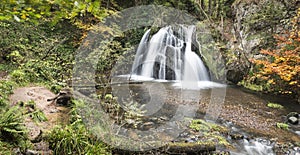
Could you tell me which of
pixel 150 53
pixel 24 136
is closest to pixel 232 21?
pixel 150 53

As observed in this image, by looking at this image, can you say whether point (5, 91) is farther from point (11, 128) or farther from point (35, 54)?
point (35, 54)

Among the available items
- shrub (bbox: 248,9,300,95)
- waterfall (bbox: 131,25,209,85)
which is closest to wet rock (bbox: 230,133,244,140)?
shrub (bbox: 248,9,300,95)

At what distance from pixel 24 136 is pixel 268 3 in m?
12.1

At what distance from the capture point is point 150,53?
498 inches

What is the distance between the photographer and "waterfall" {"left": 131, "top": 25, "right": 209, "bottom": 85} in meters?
12.0

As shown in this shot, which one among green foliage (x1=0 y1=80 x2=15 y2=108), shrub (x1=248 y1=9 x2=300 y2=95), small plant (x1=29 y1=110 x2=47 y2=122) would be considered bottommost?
small plant (x1=29 y1=110 x2=47 y2=122)

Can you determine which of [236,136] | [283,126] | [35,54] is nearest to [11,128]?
[236,136]

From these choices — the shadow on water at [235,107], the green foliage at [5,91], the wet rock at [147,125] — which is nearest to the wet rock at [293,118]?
the shadow on water at [235,107]

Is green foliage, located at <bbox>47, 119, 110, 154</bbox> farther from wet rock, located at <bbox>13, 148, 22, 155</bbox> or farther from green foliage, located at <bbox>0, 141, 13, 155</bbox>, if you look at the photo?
green foliage, located at <bbox>0, 141, 13, 155</bbox>

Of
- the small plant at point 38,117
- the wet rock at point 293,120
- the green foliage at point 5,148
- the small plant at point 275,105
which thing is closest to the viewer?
the green foliage at point 5,148

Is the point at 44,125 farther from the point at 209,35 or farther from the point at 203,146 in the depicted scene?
the point at 209,35

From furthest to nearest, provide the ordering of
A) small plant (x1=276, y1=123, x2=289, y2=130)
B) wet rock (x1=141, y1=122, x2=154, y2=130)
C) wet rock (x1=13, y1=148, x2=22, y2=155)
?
1. small plant (x1=276, y1=123, x2=289, y2=130)
2. wet rock (x1=141, y1=122, x2=154, y2=130)
3. wet rock (x1=13, y1=148, x2=22, y2=155)

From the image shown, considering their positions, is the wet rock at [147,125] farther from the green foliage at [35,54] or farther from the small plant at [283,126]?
the small plant at [283,126]

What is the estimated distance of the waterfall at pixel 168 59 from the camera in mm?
11969
